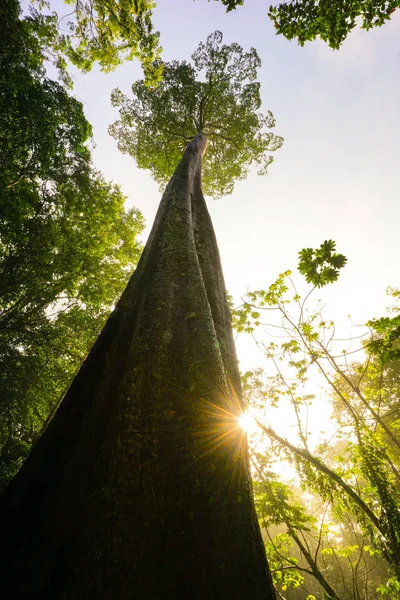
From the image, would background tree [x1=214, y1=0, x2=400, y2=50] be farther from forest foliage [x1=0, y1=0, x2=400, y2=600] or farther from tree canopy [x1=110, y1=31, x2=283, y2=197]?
tree canopy [x1=110, y1=31, x2=283, y2=197]

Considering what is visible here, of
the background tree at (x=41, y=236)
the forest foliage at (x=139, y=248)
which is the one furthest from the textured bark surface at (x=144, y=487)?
the background tree at (x=41, y=236)

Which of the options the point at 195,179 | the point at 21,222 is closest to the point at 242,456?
the point at 195,179

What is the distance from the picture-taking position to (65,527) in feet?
3.76

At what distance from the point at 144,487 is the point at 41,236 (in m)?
8.43

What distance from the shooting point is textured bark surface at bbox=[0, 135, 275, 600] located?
2.92 feet

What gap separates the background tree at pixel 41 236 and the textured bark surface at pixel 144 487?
6.87m

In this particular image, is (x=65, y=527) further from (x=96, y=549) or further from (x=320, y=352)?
(x=320, y=352)

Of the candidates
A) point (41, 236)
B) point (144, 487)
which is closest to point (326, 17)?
point (144, 487)

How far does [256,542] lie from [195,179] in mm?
4838

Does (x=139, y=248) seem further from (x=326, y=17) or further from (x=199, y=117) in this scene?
(x=326, y=17)

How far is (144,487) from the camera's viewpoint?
1.04 m

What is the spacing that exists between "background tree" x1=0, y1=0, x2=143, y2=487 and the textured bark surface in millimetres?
6867

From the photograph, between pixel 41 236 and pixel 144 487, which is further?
pixel 41 236

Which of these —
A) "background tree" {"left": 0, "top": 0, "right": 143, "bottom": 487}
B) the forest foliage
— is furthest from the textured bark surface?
"background tree" {"left": 0, "top": 0, "right": 143, "bottom": 487}
